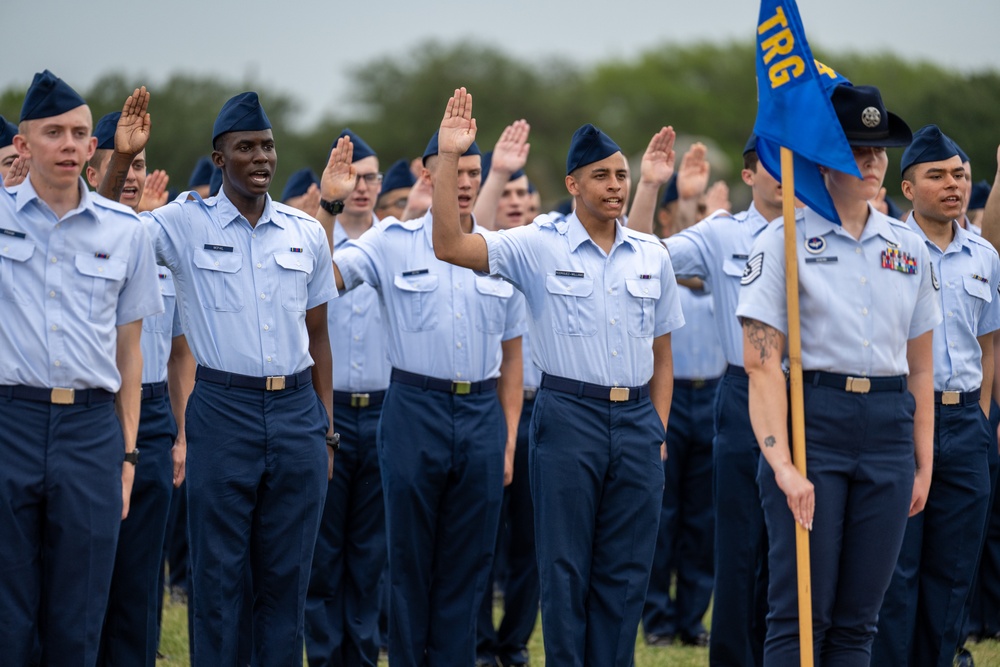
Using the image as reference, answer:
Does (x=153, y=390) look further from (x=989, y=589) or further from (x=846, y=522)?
(x=989, y=589)

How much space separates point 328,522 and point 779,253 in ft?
10.8

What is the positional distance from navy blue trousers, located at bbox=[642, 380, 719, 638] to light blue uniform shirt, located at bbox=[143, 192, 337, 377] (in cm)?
373

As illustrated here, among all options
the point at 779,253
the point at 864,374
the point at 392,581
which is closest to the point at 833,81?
the point at 779,253

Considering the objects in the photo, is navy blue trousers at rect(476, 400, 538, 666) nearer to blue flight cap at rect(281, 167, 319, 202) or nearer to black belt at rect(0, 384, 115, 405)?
blue flight cap at rect(281, 167, 319, 202)

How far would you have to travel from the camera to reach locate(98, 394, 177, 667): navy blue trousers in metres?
6.03

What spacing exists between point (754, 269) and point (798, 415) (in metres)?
0.61

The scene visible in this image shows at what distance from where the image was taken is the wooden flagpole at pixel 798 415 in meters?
4.95

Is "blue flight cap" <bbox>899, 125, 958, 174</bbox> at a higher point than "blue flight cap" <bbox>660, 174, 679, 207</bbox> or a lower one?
higher

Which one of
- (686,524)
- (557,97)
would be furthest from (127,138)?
(557,97)

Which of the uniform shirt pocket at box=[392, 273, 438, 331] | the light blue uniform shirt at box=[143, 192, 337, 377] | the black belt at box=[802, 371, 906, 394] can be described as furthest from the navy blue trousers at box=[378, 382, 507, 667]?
the black belt at box=[802, 371, 906, 394]

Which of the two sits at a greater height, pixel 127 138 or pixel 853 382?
pixel 127 138

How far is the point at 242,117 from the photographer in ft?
19.3

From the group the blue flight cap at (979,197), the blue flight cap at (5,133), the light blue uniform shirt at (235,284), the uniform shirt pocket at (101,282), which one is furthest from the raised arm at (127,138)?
the blue flight cap at (979,197)

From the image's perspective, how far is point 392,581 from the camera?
6637 millimetres
